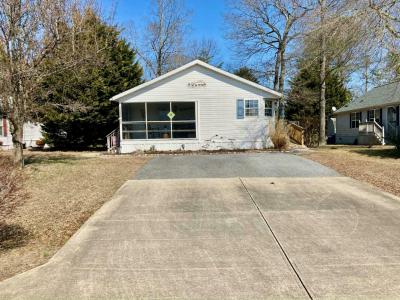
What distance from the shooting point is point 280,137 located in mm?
18422

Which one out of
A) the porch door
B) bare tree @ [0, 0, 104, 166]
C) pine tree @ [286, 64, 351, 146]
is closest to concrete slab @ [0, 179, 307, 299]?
bare tree @ [0, 0, 104, 166]

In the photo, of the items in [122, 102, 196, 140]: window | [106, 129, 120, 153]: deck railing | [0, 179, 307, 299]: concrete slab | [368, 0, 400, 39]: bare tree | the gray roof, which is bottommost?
[0, 179, 307, 299]: concrete slab

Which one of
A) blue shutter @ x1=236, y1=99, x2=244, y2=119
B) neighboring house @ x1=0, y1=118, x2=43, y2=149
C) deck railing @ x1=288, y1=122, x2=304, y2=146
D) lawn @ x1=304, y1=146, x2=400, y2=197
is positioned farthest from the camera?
neighboring house @ x1=0, y1=118, x2=43, y2=149

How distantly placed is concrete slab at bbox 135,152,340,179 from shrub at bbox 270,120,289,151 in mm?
3877

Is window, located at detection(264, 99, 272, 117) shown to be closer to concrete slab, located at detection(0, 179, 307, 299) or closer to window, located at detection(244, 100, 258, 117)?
window, located at detection(244, 100, 258, 117)

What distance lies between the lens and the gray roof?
2398cm

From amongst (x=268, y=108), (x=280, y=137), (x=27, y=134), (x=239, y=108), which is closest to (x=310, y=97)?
(x=268, y=108)

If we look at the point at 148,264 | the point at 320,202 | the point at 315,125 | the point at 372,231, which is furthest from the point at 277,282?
the point at 315,125

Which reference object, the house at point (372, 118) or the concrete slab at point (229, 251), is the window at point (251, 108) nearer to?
the house at point (372, 118)

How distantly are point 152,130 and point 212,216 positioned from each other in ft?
45.0

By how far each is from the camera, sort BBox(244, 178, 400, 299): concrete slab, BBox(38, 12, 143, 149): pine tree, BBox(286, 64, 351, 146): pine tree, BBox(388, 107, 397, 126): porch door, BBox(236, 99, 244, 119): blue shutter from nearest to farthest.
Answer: BBox(244, 178, 400, 299): concrete slab → BBox(236, 99, 244, 119): blue shutter → BBox(38, 12, 143, 149): pine tree → BBox(388, 107, 397, 126): porch door → BBox(286, 64, 351, 146): pine tree

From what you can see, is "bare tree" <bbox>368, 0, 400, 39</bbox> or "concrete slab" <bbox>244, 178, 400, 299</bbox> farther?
"bare tree" <bbox>368, 0, 400, 39</bbox>

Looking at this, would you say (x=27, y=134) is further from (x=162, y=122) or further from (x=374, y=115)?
(x=374, y=115)

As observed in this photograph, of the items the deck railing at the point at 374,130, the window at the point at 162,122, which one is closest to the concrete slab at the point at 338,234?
the window at the point at 162,122
